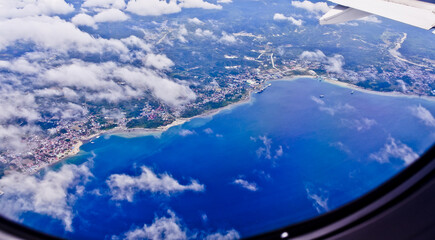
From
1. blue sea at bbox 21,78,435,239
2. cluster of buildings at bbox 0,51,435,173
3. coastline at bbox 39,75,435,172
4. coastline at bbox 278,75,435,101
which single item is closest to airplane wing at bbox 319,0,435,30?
blue sea at bbox 21,78,435,239

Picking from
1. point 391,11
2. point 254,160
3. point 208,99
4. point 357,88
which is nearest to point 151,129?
point 208,99

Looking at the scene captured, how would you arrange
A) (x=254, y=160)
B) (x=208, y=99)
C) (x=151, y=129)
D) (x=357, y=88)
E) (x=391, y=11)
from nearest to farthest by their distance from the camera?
(x=391, y=11) → (x=254, y=160) → (x=151, y=129) → (x=208, y=99) → (x=357, y=88)

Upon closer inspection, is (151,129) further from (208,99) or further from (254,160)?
(254,160)

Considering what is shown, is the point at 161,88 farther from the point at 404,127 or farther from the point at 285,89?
the point at 404,127

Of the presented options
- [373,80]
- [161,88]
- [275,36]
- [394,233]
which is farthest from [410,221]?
[275,36]

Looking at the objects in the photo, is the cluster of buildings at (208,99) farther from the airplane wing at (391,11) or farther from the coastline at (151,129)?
the airplane wing at (391,11)

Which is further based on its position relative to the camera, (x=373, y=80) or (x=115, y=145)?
(x=373, y=80)
